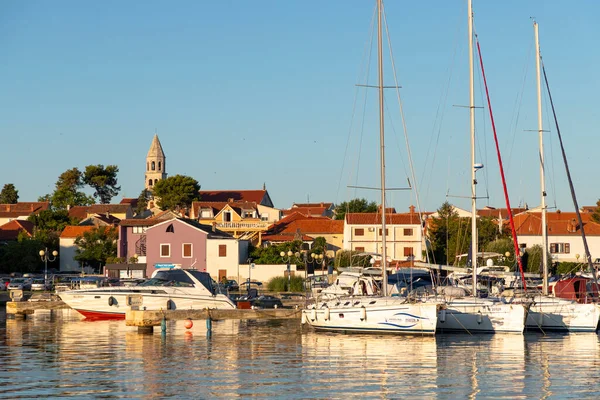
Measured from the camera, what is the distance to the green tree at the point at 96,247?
307 feet

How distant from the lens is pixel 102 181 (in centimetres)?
15300

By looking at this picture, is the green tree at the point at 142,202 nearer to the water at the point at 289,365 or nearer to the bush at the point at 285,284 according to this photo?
the bush at the point at 285,284

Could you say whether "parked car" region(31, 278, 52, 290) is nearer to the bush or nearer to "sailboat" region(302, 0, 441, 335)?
the bush

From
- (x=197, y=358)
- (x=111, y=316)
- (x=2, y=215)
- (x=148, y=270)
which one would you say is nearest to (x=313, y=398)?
(x=197, y=358)

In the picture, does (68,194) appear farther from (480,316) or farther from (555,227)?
(480,316)

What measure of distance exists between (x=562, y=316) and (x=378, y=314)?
Answer: 857 centimetres

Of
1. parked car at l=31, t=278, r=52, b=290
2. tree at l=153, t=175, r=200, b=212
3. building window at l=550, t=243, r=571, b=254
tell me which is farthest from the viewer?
tree at l=153, t=175, r=200, b=212

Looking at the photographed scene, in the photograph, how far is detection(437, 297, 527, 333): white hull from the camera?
39969mm

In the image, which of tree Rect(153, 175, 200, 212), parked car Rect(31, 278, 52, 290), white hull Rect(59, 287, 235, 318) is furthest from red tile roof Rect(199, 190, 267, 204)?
white hull Rect(59, 287, 235, 318)

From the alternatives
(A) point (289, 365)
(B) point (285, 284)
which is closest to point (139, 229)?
(B) point (285, 284)

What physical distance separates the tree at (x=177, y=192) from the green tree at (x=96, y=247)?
108ft

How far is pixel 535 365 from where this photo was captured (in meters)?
31.0

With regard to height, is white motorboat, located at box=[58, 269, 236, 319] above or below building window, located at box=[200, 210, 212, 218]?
below

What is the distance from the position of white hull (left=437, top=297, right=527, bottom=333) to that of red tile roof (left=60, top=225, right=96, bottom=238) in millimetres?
62665
